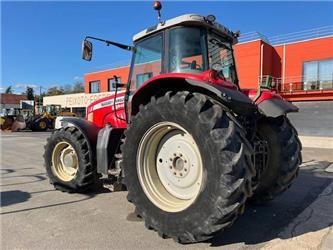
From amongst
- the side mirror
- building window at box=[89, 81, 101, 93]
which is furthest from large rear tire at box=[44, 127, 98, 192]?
building window at box=[89, 81, 101, 93]

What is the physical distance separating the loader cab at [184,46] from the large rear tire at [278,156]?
41.6 inches

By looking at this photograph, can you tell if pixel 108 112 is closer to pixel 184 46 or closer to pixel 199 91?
pixel 184 46

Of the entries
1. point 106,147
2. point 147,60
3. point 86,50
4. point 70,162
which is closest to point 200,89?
point 147,60

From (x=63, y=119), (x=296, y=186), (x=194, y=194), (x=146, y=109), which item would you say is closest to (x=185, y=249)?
(x=194, y=194)

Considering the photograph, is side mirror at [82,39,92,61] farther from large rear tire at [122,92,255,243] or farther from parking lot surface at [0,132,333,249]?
parking lot surface at [0,132,333,249]

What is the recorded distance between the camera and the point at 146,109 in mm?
3727

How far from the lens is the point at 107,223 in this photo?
404cm

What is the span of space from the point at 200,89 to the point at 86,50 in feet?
7.83

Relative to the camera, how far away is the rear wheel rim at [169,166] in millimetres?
3588

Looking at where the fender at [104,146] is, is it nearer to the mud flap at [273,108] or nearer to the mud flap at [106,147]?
the mud flap at [106,147]

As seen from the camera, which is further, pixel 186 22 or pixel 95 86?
pixel 95 86

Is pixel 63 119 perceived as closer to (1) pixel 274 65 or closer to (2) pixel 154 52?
(2) pixel 154 52

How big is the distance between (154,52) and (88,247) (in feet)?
8.95


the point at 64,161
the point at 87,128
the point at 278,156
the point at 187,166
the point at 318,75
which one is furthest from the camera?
the point at 318,75
